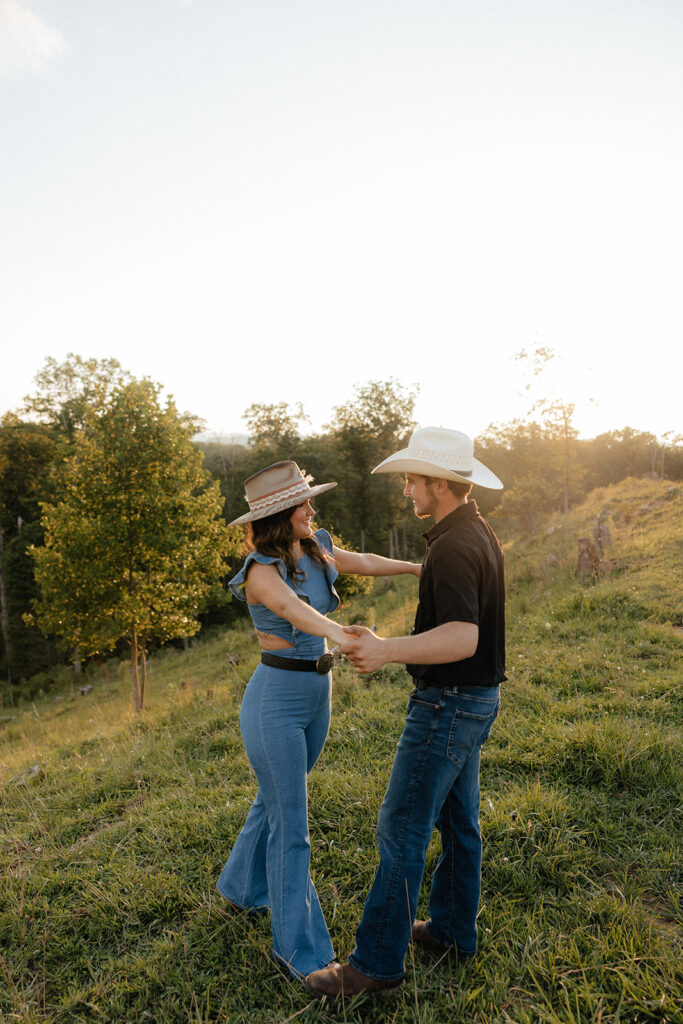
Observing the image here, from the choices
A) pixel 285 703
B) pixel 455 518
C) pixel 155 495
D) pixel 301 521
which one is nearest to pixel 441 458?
pixel 455 518

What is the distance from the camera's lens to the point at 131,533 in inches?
538

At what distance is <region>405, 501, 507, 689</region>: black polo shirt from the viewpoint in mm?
2326

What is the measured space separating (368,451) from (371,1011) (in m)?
41.2

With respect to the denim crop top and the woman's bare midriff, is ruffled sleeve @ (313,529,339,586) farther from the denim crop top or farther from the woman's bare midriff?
the woman's bare midriff

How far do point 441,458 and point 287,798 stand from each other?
1870 mm

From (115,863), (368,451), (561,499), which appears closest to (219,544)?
(115,863)

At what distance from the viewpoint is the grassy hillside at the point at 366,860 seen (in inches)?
102

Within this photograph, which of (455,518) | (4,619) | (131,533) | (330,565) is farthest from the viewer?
(4,619)

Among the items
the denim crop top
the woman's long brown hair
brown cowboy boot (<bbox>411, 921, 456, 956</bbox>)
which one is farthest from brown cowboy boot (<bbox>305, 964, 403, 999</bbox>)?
the woman's long brown hair

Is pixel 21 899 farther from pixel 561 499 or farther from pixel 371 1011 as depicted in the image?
pixel 561 499

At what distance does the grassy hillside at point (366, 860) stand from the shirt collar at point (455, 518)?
75.2 inches

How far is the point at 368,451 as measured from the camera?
4309 centimetres

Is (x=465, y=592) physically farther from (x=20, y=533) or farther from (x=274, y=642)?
(x=20, y=533)

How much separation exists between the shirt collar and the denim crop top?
69 cm
